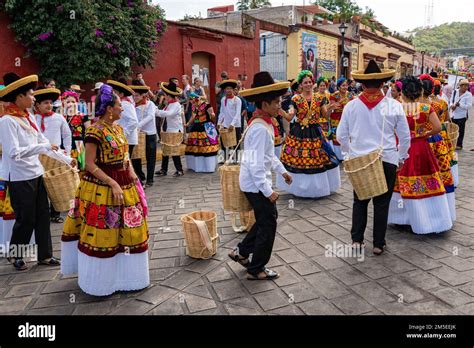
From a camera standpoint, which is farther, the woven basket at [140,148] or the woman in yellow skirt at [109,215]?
the woven basket at [140,148]

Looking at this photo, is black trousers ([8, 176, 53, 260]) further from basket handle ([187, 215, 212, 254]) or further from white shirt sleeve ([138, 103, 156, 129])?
white shirt sleeve ([138, 103, 156, 129])

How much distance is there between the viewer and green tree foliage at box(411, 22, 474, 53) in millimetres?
Result: 120812

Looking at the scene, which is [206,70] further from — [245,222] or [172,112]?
[245,222]

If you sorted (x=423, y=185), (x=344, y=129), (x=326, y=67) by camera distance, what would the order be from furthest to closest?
(x=326, y=67)
(x=423, y=185)
(x=344, y=129)

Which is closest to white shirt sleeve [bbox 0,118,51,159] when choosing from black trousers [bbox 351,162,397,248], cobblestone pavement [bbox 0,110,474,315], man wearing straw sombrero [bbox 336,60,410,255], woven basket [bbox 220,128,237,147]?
cobblestone pavement [bbox 0,110,474,315]

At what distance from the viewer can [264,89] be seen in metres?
3.79

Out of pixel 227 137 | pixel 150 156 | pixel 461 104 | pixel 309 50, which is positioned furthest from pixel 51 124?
pixel 309 50

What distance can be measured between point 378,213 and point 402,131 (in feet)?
3.03

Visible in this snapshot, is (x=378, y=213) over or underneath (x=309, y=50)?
underneath

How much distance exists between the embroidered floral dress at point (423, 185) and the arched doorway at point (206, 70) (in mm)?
11442

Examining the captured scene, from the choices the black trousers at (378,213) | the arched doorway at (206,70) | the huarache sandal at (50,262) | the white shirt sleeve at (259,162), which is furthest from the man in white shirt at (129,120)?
the arched doorway at (206,70)

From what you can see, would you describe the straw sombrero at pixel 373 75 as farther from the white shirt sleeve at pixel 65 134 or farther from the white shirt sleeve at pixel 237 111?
the white shirt sleeve at pixel 237 111

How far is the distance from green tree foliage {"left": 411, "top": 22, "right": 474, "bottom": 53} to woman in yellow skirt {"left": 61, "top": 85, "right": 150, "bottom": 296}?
128138 mm

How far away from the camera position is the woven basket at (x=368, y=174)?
170 inches
